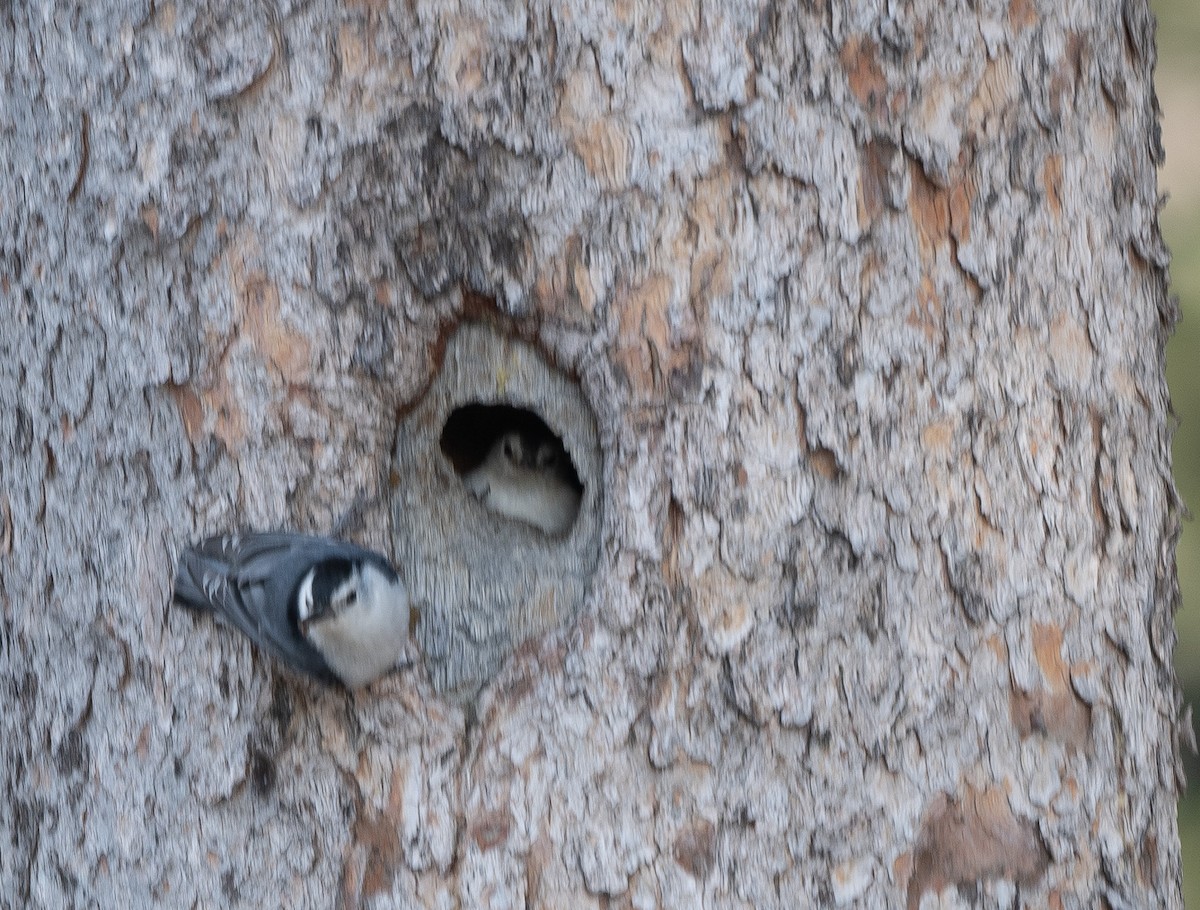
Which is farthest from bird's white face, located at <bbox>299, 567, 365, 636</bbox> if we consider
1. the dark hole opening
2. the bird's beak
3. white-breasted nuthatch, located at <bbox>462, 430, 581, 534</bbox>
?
the dark hole opening

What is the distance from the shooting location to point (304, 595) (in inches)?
52.1

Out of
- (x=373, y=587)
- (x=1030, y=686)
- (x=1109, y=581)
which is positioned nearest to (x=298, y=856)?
(x=373, y=587)

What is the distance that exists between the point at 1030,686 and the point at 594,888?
1.69ft

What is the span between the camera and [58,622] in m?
1.43

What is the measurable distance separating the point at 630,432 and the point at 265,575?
41 centimetres

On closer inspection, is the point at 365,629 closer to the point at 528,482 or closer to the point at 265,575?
the point at 265,575

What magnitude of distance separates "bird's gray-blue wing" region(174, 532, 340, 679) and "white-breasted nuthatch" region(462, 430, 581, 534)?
0.31 meters

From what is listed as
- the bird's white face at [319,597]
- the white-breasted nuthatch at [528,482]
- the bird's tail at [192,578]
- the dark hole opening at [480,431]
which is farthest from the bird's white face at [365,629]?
the dark hole opening at [480,431]

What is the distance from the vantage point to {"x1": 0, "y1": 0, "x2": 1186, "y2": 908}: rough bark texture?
1.34m

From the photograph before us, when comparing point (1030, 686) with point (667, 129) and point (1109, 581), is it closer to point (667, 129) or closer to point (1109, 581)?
point (1109, 581)

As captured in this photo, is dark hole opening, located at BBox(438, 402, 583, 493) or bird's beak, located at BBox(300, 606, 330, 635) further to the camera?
dark hole opening, located at BBox(438, 402, 583, 493)

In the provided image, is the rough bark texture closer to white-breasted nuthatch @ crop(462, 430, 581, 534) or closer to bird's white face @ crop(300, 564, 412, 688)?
bird's white face @ crop(300, 564, 412, 688)

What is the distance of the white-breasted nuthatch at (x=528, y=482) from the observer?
5.35ft

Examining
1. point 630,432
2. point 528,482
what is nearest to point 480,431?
point 528,482
